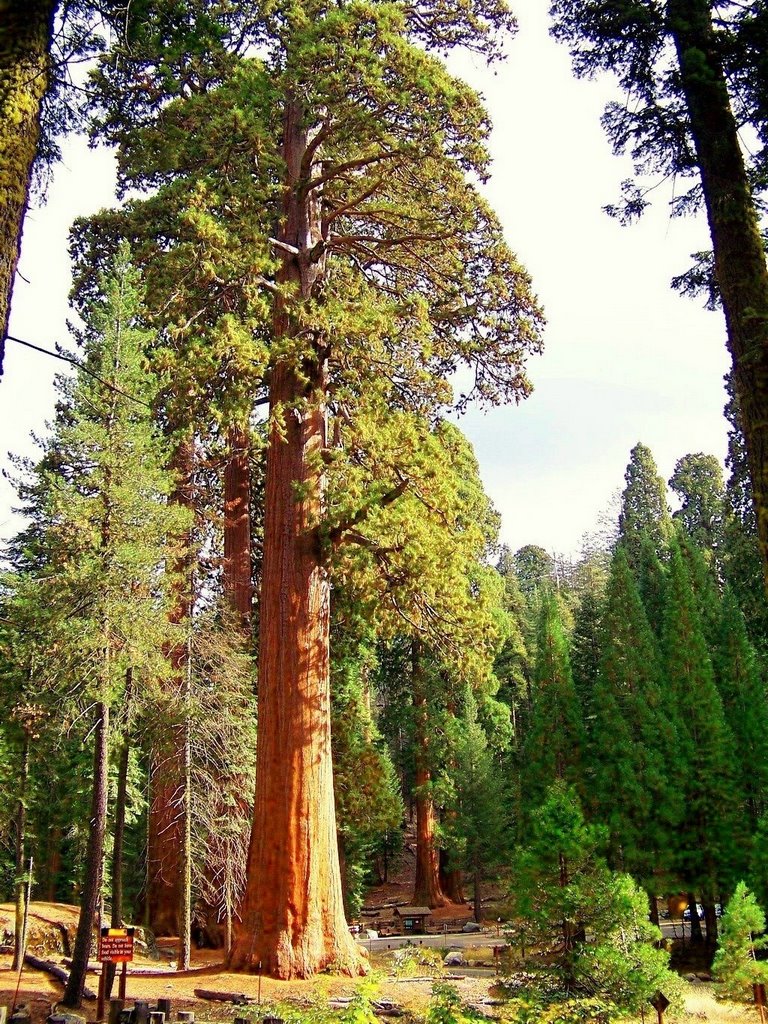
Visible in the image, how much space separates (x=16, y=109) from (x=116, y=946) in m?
8.51

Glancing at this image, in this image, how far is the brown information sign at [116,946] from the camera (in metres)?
9.02

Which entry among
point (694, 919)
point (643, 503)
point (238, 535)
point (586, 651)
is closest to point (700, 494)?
point (643, 503)

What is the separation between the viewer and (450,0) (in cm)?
1137

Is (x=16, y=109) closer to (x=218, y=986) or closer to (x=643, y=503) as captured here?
(x=218, y=986)

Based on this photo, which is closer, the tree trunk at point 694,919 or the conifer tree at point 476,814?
the tree trunk at point 694,919

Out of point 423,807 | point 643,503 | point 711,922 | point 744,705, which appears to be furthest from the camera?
point 643,503

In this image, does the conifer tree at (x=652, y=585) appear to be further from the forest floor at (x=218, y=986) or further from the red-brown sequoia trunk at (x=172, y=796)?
the red-brown sequoia trunk at (x=172, y=796)

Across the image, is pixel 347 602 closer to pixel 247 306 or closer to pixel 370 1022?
pixel 247 306

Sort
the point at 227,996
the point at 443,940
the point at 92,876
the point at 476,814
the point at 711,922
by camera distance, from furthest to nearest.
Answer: the point at 476,814, the point at 443,940, the point at 711,922, the point at 92,876, the point at 227,996

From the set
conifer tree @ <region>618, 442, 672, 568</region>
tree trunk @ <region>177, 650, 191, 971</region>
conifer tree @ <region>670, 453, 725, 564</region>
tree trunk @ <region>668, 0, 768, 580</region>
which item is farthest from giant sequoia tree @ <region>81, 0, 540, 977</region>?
conifer tree @ <region>670, 453, 725, 564</region>

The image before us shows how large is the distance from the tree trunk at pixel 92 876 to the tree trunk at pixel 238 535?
631 centimetres

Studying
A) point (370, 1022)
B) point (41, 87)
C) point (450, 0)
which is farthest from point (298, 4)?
point (370, 1022)

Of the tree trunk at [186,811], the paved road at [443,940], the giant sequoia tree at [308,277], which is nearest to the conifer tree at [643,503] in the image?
the paved road at [443,940]

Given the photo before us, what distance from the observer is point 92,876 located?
1154 centimetres
